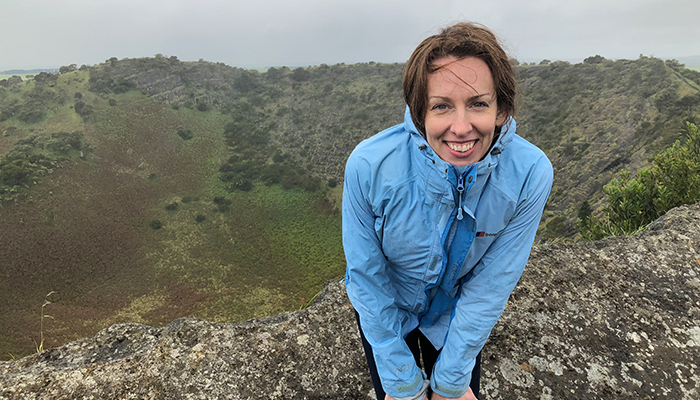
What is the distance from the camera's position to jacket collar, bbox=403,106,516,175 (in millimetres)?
1301

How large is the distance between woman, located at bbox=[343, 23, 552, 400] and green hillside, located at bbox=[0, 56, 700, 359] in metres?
24.9

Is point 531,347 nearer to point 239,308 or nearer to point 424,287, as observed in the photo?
point 424,287

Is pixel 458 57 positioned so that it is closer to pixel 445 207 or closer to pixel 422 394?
pixel 445 207

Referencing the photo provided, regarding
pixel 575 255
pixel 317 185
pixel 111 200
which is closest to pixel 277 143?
pixel 317 185

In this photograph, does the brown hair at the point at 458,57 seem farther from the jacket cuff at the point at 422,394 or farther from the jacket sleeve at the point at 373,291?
the jacket cuff at the point at 422,394

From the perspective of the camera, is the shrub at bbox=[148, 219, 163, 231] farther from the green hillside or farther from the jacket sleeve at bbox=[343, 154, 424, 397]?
the jacket sleeve at bbox=[343, 154, 424, 397]

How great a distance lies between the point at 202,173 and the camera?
75.1 metres

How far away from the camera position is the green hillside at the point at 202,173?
43375 millimetres

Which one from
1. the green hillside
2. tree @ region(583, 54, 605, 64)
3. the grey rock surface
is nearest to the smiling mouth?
the grey rock surface

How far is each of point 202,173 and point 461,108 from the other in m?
80.3

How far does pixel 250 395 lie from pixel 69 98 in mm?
99730

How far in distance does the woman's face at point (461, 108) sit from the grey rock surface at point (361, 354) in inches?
64.7

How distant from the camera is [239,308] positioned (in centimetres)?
4328

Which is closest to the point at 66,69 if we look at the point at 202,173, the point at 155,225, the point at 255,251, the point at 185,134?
the point at 185,134
